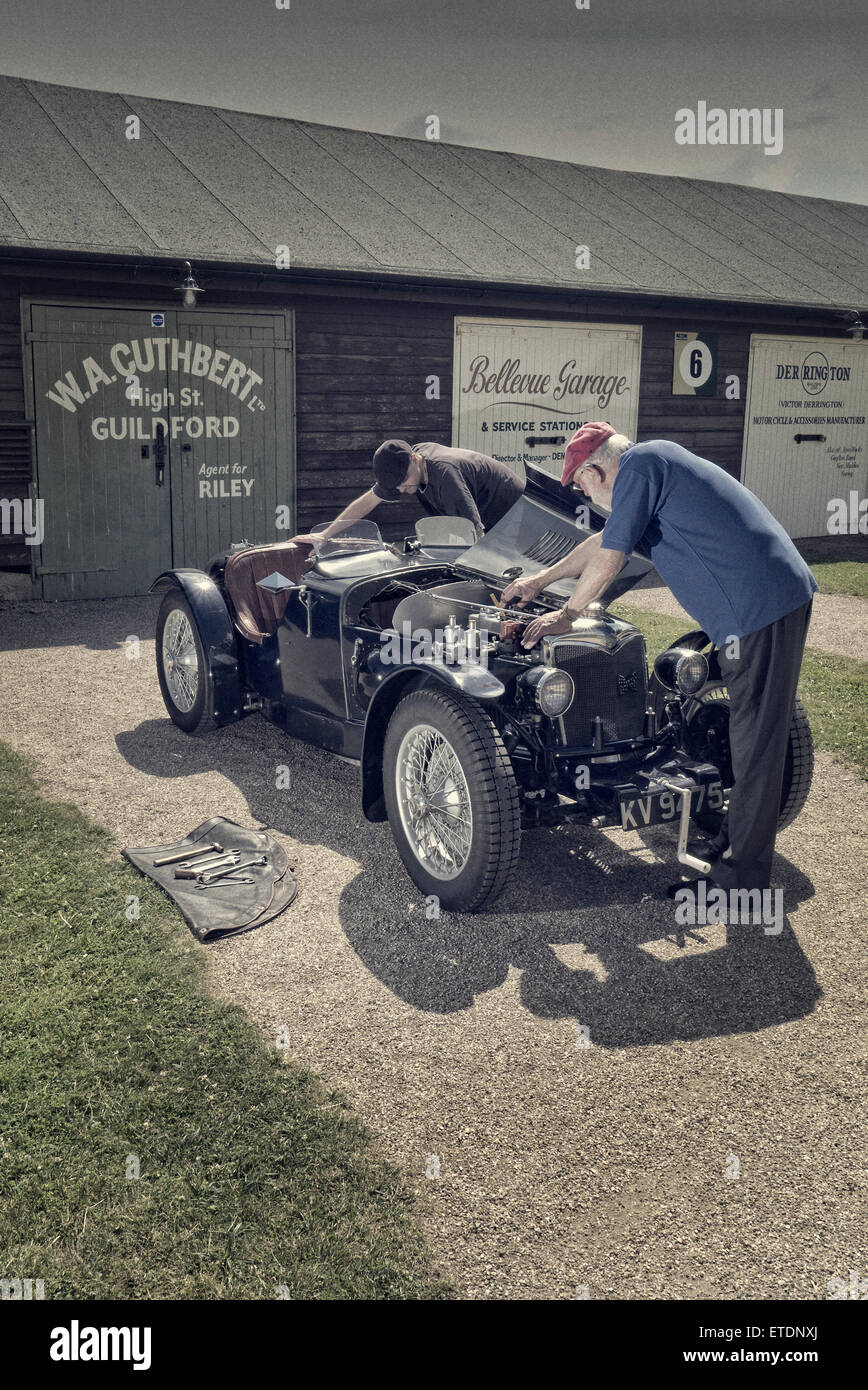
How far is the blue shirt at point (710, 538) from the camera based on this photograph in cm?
425

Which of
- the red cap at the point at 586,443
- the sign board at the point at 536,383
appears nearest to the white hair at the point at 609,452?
the red cap at the point at 586,443

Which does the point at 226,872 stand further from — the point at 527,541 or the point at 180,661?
the point at 180,661

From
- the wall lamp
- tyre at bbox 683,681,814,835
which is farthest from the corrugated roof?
tyre at bbox 683,681,814,835

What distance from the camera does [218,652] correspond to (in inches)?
255

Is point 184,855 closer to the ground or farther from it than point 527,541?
closer to the ground

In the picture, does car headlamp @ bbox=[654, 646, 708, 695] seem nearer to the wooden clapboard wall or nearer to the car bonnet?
Answer: the car bonnet

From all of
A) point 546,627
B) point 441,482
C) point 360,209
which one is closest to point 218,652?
point 441,482

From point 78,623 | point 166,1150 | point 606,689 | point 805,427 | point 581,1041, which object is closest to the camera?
point 166,1150

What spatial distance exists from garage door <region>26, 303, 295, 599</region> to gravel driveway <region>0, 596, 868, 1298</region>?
6.04 m

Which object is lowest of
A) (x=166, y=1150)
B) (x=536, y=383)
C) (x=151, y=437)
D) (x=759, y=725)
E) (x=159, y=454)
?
(x=166, y=1150)

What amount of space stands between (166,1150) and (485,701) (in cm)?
215

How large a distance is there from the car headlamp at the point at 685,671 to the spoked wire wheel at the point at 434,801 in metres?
1.18
